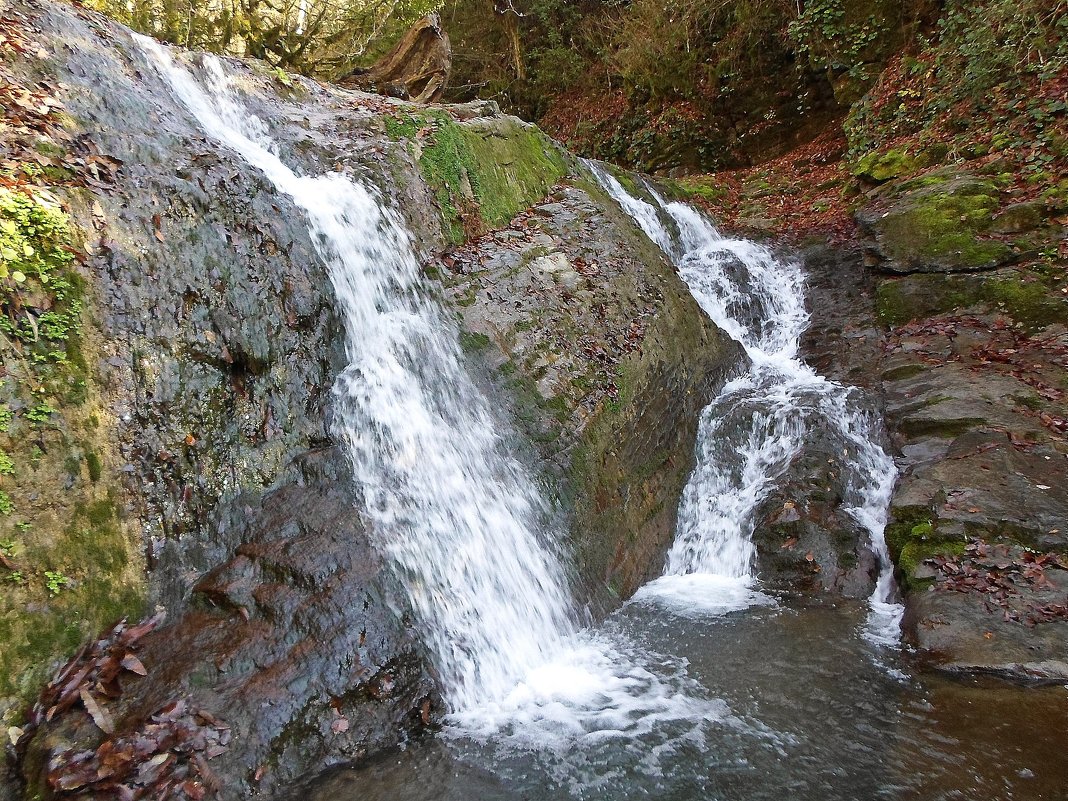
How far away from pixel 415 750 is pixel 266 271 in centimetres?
391

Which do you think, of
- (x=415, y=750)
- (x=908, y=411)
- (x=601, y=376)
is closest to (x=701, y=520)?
(x=601, y=376)

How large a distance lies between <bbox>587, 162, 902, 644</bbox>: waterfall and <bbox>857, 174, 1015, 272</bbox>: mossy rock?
1.44 metres

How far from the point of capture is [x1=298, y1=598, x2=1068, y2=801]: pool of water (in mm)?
3551

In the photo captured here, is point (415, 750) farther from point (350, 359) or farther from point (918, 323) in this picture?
point (918, 323)

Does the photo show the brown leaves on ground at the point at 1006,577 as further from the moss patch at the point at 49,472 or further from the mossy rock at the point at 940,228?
the moss patch at the point at 49,472

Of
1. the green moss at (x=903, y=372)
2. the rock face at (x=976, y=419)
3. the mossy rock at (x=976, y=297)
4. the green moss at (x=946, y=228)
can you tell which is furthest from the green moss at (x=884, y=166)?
the green moss at (x=903, y=372)

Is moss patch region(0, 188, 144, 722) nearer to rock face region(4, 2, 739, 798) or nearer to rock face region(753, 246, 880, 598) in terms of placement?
rock face region(4, 2, 739, 798)

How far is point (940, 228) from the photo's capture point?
9195mm

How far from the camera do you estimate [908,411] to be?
7.32 meters

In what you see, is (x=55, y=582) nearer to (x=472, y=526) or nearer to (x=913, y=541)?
(x=472, y=526)

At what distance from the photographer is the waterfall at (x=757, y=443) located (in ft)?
21.3

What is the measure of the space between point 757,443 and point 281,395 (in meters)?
5.33

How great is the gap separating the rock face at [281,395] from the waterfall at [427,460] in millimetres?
220

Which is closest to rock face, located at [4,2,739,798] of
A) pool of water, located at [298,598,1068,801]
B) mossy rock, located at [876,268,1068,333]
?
pool of water, located at [298,598,1068,801]
